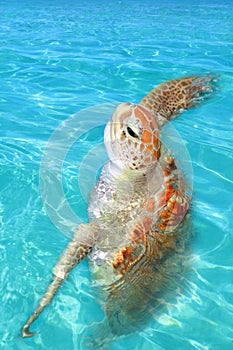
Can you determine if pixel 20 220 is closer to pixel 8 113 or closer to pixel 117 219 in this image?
pixel 117 219

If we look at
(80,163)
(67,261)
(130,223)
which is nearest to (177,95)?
(80,163)

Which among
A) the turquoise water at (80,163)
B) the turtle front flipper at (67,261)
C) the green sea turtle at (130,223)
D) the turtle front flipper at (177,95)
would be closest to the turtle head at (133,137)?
the green sea turtle at (130,223)

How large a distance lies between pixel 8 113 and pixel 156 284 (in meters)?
4.45

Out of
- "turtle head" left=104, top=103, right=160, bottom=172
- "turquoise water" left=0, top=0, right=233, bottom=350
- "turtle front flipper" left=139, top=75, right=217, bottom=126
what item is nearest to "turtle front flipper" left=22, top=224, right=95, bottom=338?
"turquoise water" left=0, top=0, right=233, bottom=350

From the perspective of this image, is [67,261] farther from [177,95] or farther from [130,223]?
[177,95]

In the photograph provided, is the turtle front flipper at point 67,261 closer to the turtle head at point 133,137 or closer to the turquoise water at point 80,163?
the turquoise water at point 80,163

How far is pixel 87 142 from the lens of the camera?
19.8 ft

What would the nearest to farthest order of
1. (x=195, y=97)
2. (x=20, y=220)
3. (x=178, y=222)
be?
(x=178, y=222) → (x=20, y=220) → (x=195, y=97)

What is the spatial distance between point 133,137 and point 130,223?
79 cm

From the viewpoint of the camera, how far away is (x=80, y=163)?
550 cm

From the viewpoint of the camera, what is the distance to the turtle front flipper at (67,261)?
323 cm

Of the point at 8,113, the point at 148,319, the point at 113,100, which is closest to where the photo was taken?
the point at 148,319

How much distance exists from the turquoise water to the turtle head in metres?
1.06

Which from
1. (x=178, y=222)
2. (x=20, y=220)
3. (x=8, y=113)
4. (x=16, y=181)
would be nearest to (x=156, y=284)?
(x=178, y=222)
